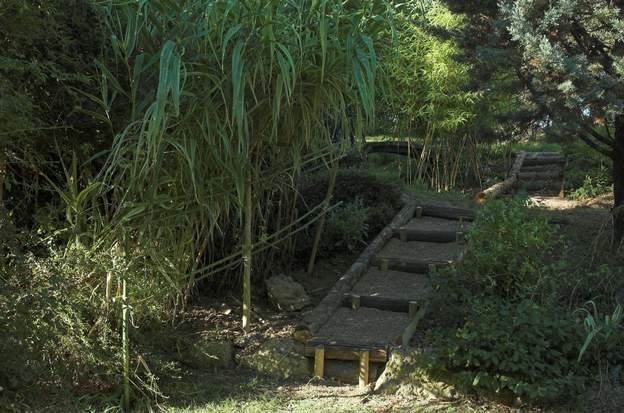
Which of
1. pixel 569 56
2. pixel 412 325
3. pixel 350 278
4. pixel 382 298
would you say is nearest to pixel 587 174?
pixel 569 56

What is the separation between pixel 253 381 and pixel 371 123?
165cm

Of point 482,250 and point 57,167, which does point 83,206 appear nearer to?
point 57,167

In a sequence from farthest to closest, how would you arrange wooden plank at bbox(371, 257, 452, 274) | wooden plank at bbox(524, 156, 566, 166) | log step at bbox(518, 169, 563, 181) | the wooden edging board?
wooden plank at bbox(524, 156, 566, 166) < log step at bbox(518, 169, 563, 181) < wooden plank at bbox(371, 257, 452, 274) < the wooden edging board

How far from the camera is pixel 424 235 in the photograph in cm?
658

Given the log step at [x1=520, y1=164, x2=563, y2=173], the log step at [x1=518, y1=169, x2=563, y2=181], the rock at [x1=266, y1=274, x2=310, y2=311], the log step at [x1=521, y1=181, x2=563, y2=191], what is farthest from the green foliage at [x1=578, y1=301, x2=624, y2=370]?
the log step at [x1=520, y1=164, x2=563, y2=173]

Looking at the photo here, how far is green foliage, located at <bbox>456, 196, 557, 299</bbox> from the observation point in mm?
4758

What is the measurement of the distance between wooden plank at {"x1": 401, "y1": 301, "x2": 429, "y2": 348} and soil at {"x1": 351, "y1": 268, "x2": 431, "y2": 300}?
0.22 m

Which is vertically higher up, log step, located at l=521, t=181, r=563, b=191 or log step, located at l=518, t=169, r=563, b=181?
log step, located at l=518, t=169, r=563, b=181

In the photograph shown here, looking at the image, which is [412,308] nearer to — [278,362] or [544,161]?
[278,362]

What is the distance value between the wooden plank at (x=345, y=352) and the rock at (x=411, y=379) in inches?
4.7

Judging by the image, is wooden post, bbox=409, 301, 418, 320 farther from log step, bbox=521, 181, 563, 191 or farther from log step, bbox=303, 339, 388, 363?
log step, bbox=521, 181, 563, 191

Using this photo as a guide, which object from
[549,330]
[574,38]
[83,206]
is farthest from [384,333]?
[574,38]

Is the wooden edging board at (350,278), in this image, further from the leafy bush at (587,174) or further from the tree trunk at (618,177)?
the leafy bush at (587,174)

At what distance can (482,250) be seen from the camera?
498cm
